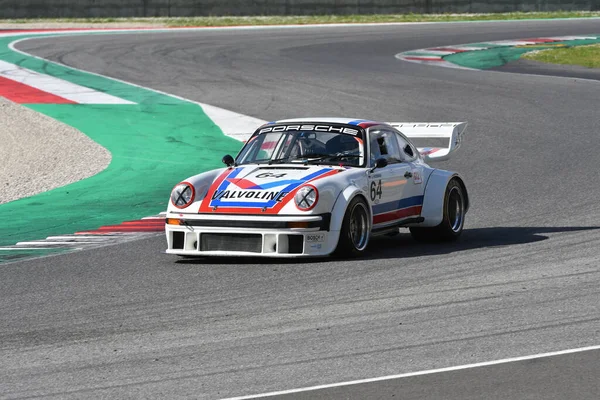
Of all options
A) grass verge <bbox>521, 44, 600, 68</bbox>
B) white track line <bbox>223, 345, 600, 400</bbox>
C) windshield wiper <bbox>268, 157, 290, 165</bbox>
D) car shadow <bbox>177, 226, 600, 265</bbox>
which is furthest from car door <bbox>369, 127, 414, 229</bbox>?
grass verge <bbox>521, 44, 600, 68</bbox>

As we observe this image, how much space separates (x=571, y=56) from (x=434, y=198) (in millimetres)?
20133

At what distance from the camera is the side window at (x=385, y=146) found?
10.9m

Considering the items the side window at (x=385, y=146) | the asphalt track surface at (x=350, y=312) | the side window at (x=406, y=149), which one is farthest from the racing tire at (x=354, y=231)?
the side window at (x=406, y=149)

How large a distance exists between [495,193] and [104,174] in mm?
5141

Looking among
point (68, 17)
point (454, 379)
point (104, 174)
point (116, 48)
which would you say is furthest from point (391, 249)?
point (68, 17)

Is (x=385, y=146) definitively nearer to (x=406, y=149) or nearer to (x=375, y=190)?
(x=406, y=149)

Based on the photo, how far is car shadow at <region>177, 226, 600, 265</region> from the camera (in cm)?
1012

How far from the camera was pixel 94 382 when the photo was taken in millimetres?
6086

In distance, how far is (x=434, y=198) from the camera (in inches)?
440

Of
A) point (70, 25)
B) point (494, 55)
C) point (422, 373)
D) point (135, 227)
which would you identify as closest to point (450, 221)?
point (135, 227)

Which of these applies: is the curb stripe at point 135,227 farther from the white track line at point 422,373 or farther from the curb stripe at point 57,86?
the curb stripe at point 57,86

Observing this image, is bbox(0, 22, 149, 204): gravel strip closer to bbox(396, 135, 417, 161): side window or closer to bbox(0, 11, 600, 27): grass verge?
bbox(396, 135, 417, 161): side window

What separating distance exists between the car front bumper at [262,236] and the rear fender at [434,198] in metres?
1.56

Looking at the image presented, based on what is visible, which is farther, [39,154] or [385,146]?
[39,154]
